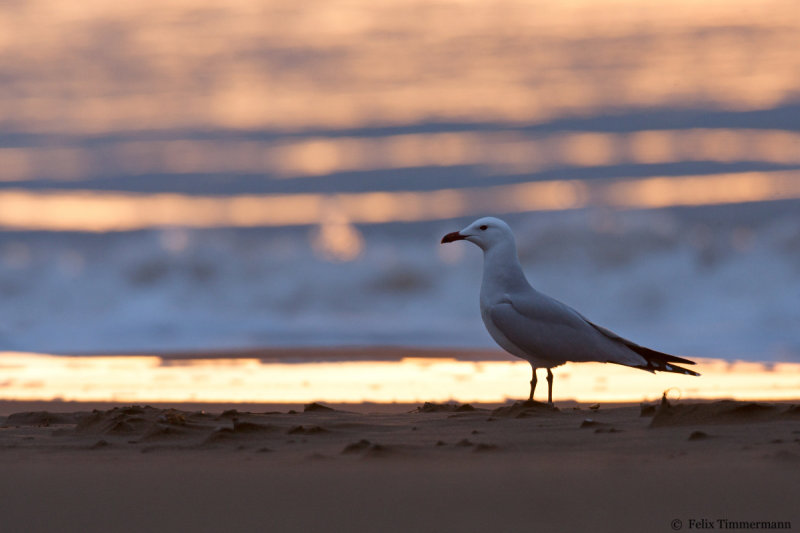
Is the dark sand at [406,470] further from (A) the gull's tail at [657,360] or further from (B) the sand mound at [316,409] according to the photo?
(A) the gull's tail at [657,360]

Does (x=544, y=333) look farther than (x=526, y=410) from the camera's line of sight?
Yes

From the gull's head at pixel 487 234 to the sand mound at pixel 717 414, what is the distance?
3.53m

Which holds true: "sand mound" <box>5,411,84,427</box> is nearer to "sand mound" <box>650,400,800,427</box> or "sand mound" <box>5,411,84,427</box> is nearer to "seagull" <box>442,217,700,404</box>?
"seagull" <box>442,217,700,404</box>

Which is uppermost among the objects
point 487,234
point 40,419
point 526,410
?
point 487,234

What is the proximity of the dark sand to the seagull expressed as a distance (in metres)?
1.52

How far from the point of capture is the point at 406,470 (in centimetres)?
607

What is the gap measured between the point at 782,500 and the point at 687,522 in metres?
0.57

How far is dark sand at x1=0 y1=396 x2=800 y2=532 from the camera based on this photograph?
193 inches

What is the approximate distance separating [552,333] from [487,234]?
46.0 inches

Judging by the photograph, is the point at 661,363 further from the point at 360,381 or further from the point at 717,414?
the point at 360,381

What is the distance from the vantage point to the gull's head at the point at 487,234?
429 inches

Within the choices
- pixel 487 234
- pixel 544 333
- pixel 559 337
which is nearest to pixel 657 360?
pixel 559 337

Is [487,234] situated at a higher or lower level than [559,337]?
higher

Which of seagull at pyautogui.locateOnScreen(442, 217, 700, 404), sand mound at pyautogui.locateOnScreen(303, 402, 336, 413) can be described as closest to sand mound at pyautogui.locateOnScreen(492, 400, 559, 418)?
seagull at pyautogui.locateOnScreen(442, 217, 700, 404)
